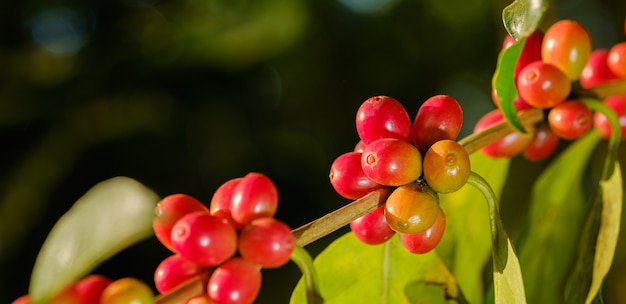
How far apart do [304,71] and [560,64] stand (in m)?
0.65

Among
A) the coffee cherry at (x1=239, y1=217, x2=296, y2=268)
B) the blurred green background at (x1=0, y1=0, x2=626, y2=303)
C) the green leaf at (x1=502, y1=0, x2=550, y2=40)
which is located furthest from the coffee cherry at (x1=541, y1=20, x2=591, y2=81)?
the blurred green background at (x1=0, y1=0, x2=626, y2=303)

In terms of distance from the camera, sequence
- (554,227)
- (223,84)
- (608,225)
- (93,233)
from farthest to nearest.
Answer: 1. (223,84)
2. (554,227)
3. (608,225)
4. (93,233)

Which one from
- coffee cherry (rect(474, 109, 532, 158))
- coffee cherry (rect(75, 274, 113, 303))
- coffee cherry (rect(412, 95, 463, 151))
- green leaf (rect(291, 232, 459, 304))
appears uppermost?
coffee cherry (rect(412, 95, 463, 151))

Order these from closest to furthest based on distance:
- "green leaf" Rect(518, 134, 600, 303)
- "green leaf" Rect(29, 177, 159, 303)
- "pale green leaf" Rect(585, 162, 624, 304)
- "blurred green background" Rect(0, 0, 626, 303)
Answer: "green leaf" Rect(29, 177, 159, 303), "pale green leaf" Rect(585, 162, 624, 304), "green leaf" Rect(518, 134, 600, 303), "blurred green background" Rect(0, 0, 626, 303)

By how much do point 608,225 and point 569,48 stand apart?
0.10m

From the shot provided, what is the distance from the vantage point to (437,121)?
0.98 feet

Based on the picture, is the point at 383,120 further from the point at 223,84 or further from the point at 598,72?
the point at 223,84

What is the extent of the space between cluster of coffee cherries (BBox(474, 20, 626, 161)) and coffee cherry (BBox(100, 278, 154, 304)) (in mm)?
213

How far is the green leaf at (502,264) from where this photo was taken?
0.29 meters

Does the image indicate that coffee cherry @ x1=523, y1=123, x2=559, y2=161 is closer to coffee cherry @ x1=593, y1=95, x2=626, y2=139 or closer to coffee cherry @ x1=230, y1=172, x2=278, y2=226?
coffee cherry @ x1=593, y1=95, x2=626, y2=139

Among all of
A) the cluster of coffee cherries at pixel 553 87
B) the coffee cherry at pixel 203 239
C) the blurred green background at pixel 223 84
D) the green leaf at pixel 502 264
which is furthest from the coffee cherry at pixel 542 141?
the blurred green background at pixel 223 84

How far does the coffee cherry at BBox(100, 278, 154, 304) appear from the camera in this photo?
237mm

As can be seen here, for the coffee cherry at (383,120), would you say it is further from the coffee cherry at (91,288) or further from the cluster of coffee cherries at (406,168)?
the coffee cherry at (91,288)

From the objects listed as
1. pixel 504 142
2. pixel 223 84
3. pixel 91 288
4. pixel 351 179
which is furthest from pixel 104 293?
pixel 223 84
